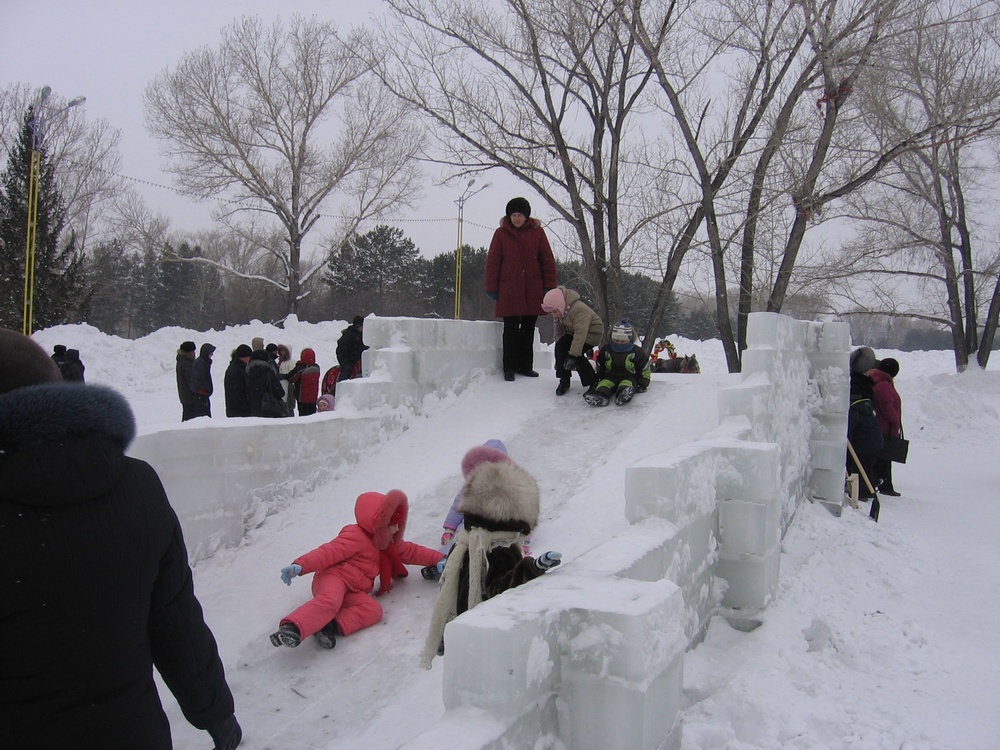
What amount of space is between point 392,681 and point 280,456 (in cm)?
235

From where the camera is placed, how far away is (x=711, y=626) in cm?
473

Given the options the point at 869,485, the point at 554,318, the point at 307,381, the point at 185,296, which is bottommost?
the point at 869,485

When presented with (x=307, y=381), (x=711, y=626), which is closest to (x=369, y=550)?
(x=711, y=626)

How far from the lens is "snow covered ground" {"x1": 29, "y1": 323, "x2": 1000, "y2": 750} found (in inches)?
143

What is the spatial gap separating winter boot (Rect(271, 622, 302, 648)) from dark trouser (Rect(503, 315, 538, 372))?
5.01 metres

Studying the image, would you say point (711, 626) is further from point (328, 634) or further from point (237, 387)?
point (237, 387)

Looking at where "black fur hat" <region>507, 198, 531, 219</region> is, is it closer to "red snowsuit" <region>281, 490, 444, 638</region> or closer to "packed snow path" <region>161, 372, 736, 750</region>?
"packed snow path" <region>161, 372, 736, 750</region>

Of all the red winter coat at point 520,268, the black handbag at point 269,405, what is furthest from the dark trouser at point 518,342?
the black handbag at point 269,405

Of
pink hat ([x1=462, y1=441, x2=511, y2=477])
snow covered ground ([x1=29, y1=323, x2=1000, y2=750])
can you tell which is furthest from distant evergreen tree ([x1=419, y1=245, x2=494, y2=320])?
pink hat ([x1=462, y1=441, x2=511, y2=477])

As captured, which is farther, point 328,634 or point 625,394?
point 625,394

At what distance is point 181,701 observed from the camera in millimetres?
2232

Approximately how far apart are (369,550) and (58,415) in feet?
9.63

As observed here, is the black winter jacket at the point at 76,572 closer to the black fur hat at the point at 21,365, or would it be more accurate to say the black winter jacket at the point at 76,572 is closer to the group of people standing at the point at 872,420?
the black fur hat at the point at 21,365

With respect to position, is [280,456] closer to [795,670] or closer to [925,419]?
[795,670]
